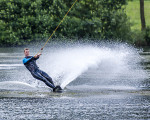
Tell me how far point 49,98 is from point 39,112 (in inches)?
92.6

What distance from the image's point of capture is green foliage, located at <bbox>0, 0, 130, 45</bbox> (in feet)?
153

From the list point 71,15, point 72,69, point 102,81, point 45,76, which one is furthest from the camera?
point 71,15

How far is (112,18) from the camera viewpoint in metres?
48.0

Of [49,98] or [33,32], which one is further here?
[33,32]

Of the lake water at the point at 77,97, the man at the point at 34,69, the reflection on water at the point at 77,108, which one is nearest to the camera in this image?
the reflection on water at the point at 77,108

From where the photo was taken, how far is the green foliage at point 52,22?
46.8 metres

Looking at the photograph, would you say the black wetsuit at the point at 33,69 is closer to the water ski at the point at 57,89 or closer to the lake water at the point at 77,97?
the water ski at the point at 57,89

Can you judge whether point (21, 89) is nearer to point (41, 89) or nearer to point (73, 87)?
point (41, 89)

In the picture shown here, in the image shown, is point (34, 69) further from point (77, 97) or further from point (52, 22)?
point (52, 22)

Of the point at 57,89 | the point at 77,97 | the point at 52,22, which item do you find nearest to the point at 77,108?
the point at 77,97

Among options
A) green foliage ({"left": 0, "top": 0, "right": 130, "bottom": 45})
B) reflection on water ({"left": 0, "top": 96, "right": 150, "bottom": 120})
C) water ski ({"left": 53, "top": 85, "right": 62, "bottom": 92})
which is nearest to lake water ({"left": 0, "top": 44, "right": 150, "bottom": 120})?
reflection on water ({"left": 0, "top": 96, "right": 150, "bottom": 120})

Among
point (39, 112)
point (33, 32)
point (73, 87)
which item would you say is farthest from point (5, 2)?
point (39, 112)

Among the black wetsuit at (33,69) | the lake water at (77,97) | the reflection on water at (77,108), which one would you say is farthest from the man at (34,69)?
the reflection on water at (77,108)

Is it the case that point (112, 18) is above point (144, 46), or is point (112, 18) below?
above
